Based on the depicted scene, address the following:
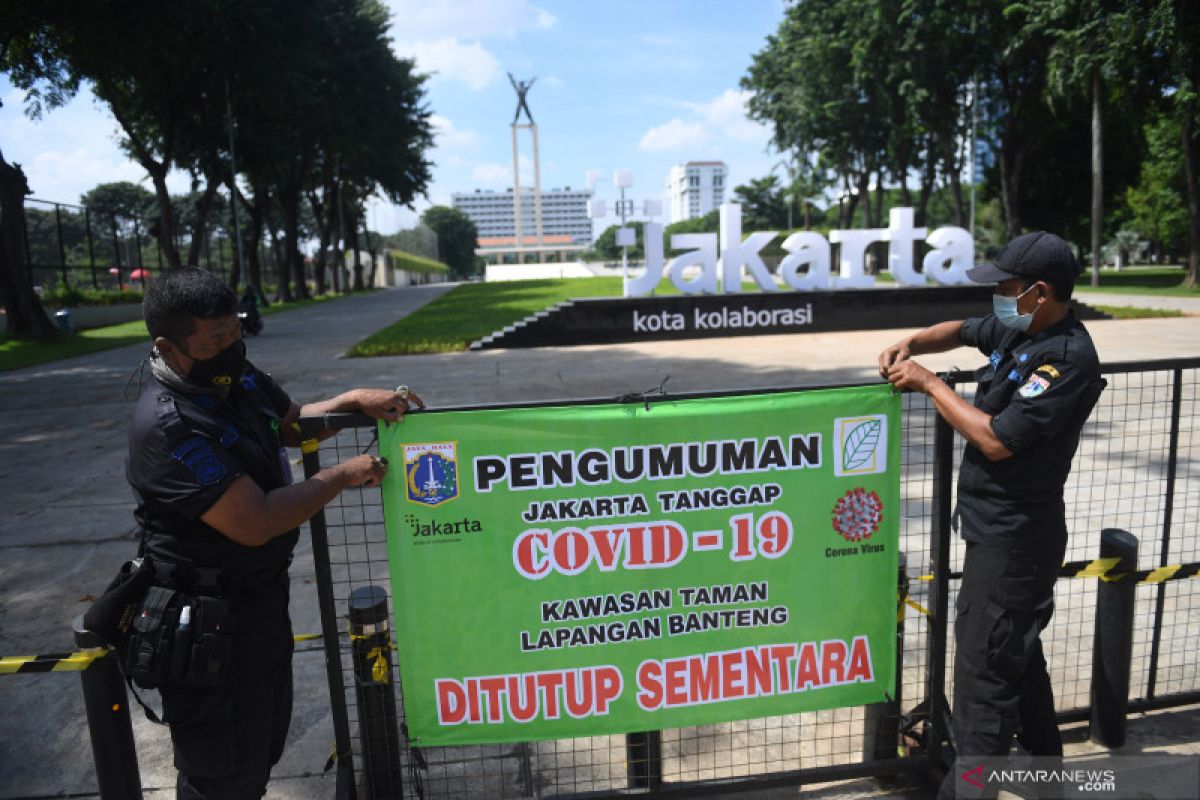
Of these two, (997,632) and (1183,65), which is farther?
(1183,65)

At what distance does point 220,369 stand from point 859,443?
2.05 meters

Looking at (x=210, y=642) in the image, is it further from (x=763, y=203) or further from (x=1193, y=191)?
(x=763, y=203)

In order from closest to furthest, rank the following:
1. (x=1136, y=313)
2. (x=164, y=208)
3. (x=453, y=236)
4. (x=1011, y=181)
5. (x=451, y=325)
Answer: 1. (x=1136, y=313)
2. (x=451, y=325)
3. (x=164, y=208)
4. (x=1011, y=181)
5. (x=453, y=236)

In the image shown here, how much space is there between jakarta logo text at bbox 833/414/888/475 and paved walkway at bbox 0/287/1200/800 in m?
1.27

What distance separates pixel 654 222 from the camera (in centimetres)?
1858

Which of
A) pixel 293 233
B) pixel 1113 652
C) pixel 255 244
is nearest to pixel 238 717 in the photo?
pixel 1113 652

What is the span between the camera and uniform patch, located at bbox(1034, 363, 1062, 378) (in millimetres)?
2334

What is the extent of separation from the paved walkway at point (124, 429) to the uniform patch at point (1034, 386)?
5.37 feet

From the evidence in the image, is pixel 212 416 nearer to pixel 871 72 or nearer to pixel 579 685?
pixel 579 685

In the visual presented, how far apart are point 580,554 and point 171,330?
1403 millimetres

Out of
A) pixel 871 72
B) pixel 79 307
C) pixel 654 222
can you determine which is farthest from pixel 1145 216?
pixel 79 307

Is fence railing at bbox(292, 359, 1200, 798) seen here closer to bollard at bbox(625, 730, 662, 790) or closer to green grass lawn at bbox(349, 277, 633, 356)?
bollard at bbox(625, 730, 662, 790)

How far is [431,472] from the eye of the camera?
2.51m

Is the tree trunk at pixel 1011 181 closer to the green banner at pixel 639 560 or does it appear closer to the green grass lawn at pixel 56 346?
the green grass lawn at pixel 56 346
